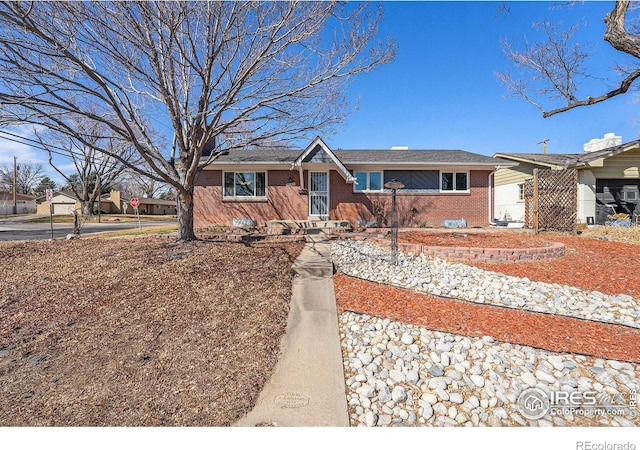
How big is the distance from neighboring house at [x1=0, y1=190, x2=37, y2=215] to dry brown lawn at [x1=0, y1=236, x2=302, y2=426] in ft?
187

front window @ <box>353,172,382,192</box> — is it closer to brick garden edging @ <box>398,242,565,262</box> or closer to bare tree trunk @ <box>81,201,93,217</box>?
brick garden edging @ <box>398,242,565,262</box>

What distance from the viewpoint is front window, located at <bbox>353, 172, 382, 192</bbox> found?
42.4 ft

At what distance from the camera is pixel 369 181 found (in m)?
13.0

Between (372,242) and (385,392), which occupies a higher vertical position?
(372,242)

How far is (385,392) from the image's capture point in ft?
8.16

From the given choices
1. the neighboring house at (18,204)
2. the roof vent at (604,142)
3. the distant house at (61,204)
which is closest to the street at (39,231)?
the roof vent at (604,142)

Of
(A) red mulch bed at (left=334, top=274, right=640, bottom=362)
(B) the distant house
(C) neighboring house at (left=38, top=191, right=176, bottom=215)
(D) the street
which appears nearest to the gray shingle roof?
(A) red mulch bed at (left=334, top=274, right=640, bottom=362)

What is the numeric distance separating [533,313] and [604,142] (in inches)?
709

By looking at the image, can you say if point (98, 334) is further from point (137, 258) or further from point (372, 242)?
point (372, 242)

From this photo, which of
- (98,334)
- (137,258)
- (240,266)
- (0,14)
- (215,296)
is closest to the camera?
(98,334)

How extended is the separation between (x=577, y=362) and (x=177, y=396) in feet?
12.8
